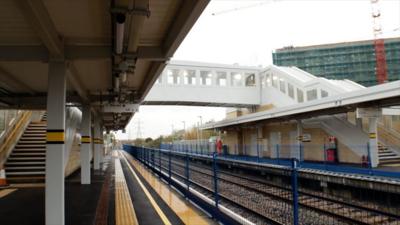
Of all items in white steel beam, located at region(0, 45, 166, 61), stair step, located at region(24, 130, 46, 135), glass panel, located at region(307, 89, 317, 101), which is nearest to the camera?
white steel beam, located at region(0, 45, 166, 61)

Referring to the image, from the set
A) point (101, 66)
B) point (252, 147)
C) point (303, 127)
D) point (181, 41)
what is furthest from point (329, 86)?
point (181, 41)

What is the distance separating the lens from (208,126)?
40562 mm

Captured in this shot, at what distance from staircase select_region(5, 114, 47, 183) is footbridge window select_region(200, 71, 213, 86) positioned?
17.8 m

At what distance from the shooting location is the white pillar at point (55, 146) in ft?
23.3

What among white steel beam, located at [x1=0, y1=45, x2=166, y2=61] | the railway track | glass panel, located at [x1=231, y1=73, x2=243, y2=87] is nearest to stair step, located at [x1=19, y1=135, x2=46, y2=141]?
the railway track

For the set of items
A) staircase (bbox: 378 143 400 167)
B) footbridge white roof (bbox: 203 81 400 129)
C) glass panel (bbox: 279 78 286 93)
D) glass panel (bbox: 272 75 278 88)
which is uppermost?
glass panel (bbox: 272 75 278 88)

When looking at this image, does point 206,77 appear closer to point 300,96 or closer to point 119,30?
point 300,96

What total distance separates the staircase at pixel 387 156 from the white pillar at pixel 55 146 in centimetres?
1674

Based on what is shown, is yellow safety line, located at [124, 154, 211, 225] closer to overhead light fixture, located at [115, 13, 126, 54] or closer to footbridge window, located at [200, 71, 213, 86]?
overhead light fixture, located at [115, 13, 126, 54]

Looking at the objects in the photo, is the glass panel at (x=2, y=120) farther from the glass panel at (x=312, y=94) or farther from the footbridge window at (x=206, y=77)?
the footbridge window at (x=206, y=77)

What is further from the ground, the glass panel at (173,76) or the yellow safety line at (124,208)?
the glass panel at (173,76)

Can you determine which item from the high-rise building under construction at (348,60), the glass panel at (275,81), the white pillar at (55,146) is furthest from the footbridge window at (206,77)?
the high-rise building under construction at (348,60)

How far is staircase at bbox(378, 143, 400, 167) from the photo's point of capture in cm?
1937

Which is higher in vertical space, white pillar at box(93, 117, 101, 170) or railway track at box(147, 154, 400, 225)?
white pillar at box(93, 117, 101, 170)
